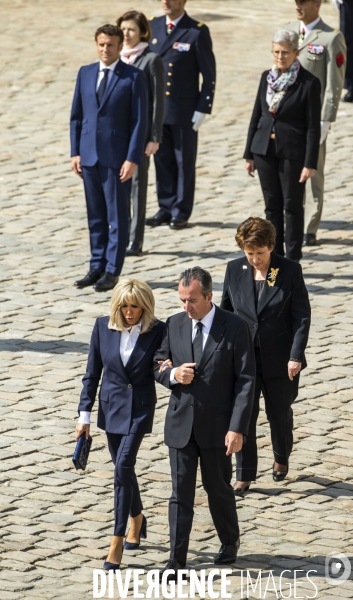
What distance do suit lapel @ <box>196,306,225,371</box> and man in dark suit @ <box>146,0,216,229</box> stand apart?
6218mm

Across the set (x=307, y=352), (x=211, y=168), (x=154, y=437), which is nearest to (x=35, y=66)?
(x=211, y=168)


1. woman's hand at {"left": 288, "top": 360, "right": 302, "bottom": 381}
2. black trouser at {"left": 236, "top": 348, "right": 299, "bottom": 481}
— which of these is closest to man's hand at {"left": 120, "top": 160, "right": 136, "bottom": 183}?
black trouser at {"left": 236, "top": 348, "right": 299, "bottom": 481}

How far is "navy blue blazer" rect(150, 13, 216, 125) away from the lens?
12.7 m

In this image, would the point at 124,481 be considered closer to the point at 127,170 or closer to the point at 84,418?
the point at 84,418

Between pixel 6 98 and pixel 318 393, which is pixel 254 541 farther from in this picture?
pixel 6 98

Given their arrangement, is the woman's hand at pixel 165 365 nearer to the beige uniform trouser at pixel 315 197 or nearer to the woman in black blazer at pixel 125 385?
the woman in black blazer at pixel 125 385

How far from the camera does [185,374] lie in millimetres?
6621

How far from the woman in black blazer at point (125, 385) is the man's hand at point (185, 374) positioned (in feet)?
1.07

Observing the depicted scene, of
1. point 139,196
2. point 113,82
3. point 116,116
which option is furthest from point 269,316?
point 139,196

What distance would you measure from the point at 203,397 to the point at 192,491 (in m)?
0.50

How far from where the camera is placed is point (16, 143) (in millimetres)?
15953

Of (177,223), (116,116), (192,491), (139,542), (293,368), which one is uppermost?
(116,116)

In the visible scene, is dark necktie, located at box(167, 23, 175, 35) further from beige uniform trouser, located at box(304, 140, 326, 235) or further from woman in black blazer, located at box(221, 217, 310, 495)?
woman in black blazer, located at box(221, 217, 310, 495)

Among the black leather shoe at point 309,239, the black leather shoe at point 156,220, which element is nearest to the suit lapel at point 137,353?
the black leather shoe at point 309,239
